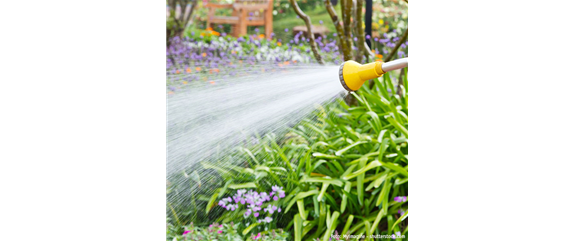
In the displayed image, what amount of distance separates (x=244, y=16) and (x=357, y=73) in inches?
141

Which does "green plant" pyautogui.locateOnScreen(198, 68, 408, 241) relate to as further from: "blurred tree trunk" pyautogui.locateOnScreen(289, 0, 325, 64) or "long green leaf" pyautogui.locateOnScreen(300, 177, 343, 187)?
"blurred tree trunk" pyautogui.locateOnScreen(289, 0, 325, 64)

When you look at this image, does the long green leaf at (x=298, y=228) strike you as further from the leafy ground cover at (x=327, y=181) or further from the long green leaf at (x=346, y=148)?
the long green leaf at (x=346, y=148)

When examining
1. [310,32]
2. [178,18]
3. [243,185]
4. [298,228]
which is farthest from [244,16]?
[298,228]

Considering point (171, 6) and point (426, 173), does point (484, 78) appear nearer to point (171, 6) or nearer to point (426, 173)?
point (426, 173)

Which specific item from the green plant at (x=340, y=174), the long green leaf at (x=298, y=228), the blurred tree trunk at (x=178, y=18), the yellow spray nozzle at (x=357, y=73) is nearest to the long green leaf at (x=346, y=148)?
the green plant at (x=340, y=174)

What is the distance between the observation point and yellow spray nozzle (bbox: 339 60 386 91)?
76cm

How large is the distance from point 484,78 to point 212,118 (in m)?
1.62

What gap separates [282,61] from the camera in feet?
10.9

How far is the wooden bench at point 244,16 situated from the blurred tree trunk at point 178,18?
23 cm

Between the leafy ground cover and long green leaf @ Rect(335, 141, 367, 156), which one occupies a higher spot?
long green leaf @ Rect(335, 141, 367, 156)

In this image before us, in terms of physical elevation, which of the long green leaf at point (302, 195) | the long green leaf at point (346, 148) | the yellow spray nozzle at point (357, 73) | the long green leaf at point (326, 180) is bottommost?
the long green leaf at point (302, 195)

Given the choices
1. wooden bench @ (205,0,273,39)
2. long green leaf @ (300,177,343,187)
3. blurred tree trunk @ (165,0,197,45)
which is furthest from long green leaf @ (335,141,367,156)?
wooden bench @ (205,0,273,39)

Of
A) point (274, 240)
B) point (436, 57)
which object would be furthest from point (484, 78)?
point (274, 240)

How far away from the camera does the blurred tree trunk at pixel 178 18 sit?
365 cm
